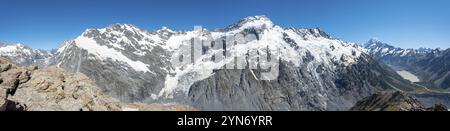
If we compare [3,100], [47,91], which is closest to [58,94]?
[47,91]

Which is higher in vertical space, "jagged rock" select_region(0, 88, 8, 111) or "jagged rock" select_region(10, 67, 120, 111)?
"jagged rock" select_region(10, 67, 120, 111)

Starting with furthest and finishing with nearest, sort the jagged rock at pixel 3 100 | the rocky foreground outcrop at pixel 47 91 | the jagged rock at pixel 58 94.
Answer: the jagged rock at pixel 58 94 → the rocky foreground outcrop at pixel 47 91 → the jagged rock at pixel 3 100

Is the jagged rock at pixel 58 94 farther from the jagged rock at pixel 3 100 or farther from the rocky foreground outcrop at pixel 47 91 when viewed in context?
the jagged rock at pixel 3 100

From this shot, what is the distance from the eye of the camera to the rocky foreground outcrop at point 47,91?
153 ft

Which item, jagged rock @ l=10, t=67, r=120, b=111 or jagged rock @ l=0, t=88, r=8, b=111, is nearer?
jagged rock @ l=0, t=88, r=8, b=111

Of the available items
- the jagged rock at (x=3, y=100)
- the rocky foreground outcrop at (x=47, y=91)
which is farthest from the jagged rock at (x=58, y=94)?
the jagged rock at (x=3, y=100)

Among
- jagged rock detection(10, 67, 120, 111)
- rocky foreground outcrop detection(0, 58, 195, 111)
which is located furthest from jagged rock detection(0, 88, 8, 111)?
jagged rock detection(10, 67, 120, 111)

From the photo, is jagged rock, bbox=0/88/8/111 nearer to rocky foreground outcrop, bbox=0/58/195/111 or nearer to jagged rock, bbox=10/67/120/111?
rocky foreground outcrop, bbox=0/58/195/111

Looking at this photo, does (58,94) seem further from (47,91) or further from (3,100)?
(3,100)

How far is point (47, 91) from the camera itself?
50625 mm

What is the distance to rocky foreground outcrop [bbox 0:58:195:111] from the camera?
46.6 meters
